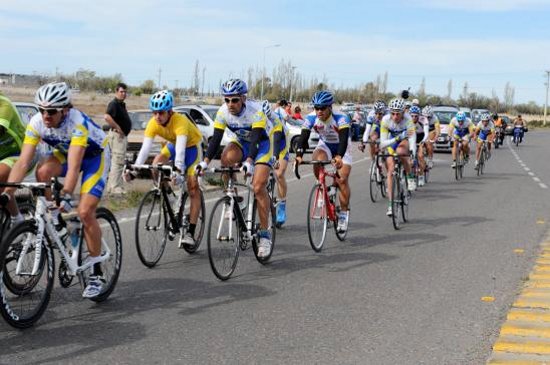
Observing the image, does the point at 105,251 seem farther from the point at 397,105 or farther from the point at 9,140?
the point at 397,105

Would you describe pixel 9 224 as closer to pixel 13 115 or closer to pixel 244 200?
pixel 13 115

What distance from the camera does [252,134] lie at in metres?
7.84

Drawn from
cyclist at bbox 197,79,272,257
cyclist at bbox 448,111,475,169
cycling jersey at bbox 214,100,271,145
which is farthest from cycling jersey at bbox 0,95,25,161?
cyclist at bbox 448,111,475,169

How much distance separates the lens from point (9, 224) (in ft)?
20.7

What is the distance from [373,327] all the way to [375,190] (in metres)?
8.74

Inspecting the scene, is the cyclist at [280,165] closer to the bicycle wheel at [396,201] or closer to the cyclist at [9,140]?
the bicycle wheel at [396,201]

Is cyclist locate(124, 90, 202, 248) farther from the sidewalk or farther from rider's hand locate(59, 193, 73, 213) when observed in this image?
the sidewalk

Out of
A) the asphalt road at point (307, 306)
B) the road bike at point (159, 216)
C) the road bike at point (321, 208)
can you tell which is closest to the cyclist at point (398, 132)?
the asphalt road at point (307, 306)

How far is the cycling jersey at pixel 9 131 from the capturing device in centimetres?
632

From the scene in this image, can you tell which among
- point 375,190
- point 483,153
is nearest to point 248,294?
point 375,190

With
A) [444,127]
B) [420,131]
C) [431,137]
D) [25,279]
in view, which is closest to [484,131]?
[431,137]

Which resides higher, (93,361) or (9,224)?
(9,224)

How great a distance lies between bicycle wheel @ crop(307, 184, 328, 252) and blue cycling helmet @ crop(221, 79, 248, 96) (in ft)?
5.91

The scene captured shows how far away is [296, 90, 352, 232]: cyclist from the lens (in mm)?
9180
